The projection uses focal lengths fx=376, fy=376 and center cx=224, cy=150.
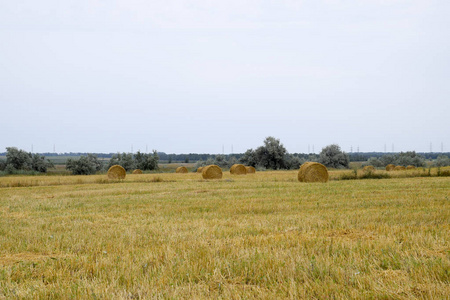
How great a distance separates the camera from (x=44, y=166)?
61312mm

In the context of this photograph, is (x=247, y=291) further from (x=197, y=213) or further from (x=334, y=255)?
(x=197, y=213)

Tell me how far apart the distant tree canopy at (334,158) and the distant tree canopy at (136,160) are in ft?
101

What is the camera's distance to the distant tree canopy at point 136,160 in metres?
67.1

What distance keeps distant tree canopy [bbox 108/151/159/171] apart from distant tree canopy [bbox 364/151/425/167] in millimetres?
41204

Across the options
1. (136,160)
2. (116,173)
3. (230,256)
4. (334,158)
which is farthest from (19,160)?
(230,256)

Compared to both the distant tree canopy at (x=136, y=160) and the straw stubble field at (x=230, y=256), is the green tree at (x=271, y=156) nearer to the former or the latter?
the distant tree canopy at (x=136, y=160)

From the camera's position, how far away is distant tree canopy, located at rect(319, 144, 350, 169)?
67.8m

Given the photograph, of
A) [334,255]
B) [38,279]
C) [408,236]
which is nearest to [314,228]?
[408,236]

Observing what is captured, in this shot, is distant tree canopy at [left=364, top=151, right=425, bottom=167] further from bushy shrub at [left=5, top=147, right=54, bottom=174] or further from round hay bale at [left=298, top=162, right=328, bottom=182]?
bushy shrub at [left=5, top=147, right=54, bottom=174]

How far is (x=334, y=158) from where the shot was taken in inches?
2653

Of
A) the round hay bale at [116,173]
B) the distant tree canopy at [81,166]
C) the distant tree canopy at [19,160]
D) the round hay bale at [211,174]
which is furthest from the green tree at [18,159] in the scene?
the round hay bale at [211,174]

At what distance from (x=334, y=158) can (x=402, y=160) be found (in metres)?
14.9

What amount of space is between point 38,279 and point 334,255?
401cm

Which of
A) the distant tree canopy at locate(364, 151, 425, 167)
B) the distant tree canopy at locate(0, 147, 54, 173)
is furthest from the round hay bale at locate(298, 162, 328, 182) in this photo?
the distant tree canopy at locate(364, 151, 425, 167)
